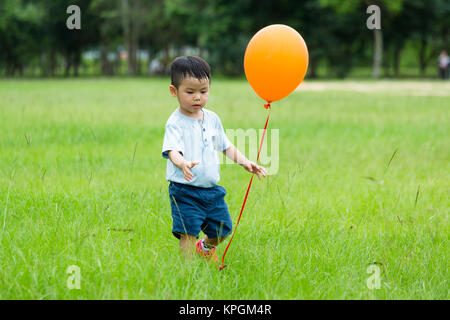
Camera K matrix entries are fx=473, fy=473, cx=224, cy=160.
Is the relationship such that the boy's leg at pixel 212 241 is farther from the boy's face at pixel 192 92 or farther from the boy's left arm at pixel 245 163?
the boy's face at pixel 192 92

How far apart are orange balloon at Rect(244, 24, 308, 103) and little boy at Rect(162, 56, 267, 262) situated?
49 cm


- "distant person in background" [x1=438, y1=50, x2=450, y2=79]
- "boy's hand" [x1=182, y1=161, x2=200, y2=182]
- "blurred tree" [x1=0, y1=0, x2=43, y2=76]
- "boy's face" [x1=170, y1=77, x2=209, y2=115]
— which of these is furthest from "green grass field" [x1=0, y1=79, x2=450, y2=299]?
"blurred tree" [x1=0, y1=0, x2=43, y2=76]

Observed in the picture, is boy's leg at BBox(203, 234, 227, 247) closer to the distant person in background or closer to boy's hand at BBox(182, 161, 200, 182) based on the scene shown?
boy's hand at BBox(182, 161, 200, 182)

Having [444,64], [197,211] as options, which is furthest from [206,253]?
[444,64]

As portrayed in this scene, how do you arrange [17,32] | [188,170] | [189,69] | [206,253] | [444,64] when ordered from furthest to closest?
A: [17,32] < [444,64] < [206,253] < [189,69] < [188,170]

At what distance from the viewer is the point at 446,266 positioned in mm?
3051

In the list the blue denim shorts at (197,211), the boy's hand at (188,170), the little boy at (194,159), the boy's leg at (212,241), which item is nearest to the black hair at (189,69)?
the little boy at (194,159)

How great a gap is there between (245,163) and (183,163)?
19.8 inches

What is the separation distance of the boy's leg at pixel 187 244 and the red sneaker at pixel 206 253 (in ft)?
0.36

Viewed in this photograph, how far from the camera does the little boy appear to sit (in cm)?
287

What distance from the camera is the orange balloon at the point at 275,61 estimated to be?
10.8 ft

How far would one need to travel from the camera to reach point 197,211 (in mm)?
3012

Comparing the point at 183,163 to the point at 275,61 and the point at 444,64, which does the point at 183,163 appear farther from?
the point at 444,64
